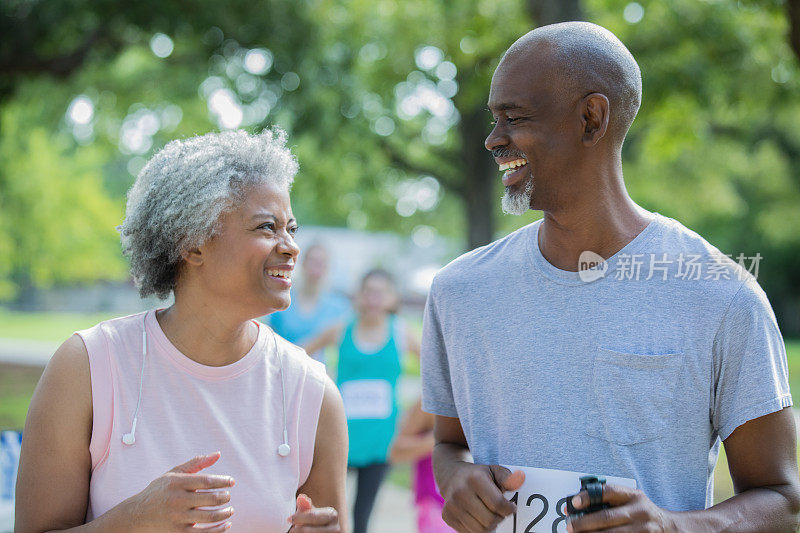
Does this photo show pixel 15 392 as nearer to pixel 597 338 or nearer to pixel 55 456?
pixel 55 456

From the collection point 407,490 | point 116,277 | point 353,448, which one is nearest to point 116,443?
point 353,448

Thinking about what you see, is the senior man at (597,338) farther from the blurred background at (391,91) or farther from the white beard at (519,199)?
the blurred background at (391,91)

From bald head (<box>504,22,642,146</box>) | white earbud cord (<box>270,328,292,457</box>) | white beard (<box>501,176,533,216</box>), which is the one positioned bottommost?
white earbud cord (<box>270,328,292,457</box>)

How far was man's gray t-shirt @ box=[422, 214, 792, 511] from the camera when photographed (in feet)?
6.51

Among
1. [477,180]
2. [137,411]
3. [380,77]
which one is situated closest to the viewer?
[137,411]

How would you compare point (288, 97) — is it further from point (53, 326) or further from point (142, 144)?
point (53, 326)

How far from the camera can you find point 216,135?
2.64m

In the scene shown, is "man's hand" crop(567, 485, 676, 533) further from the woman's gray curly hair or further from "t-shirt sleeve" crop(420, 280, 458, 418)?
the woman's gray curly hair

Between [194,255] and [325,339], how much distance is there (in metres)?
3.71

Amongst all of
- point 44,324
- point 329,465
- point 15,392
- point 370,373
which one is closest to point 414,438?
point 370,373

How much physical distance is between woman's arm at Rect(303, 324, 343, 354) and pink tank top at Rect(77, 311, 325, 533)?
3.56 m

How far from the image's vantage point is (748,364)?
1.94m

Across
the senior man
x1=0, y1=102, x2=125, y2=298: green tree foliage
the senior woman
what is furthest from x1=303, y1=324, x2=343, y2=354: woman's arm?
x1=0, y1=102, x2=125, y2=298: green tree foliage

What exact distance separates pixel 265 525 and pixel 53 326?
128 ft
